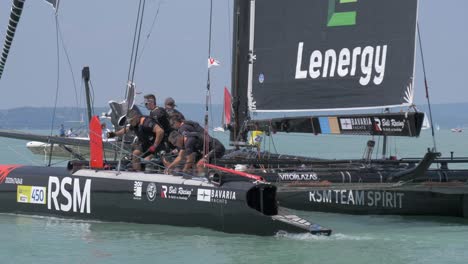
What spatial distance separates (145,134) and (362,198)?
299cm

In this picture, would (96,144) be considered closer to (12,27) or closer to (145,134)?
(145,134)

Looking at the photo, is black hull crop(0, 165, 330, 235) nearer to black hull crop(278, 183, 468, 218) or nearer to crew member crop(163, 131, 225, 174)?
crew member crop(163, 131, 225, 174)

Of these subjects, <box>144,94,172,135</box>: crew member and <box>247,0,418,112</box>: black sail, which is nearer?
<box>144,94,172,135</box>: crew member

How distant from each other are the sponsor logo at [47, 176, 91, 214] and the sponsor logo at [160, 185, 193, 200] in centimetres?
110

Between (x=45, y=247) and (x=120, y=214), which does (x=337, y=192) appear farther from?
(x=45, y=247)

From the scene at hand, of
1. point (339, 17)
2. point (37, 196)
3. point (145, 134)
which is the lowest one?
point (37, 196)

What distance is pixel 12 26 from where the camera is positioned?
34.6 ft

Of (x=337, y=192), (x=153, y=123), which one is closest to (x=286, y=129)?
(x=337, y=192)

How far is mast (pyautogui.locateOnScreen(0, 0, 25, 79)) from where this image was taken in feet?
33.6

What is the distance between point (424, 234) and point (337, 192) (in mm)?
2069

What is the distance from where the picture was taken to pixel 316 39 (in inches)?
508

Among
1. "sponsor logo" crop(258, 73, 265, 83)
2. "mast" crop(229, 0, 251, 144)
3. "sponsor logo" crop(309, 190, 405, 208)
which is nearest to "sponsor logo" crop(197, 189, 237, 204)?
"sponsor logo" crop(309, 190, 405, 208)

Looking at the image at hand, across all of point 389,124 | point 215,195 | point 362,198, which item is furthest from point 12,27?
point 362,198

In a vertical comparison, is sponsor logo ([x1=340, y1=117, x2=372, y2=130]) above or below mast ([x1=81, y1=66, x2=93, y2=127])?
below
